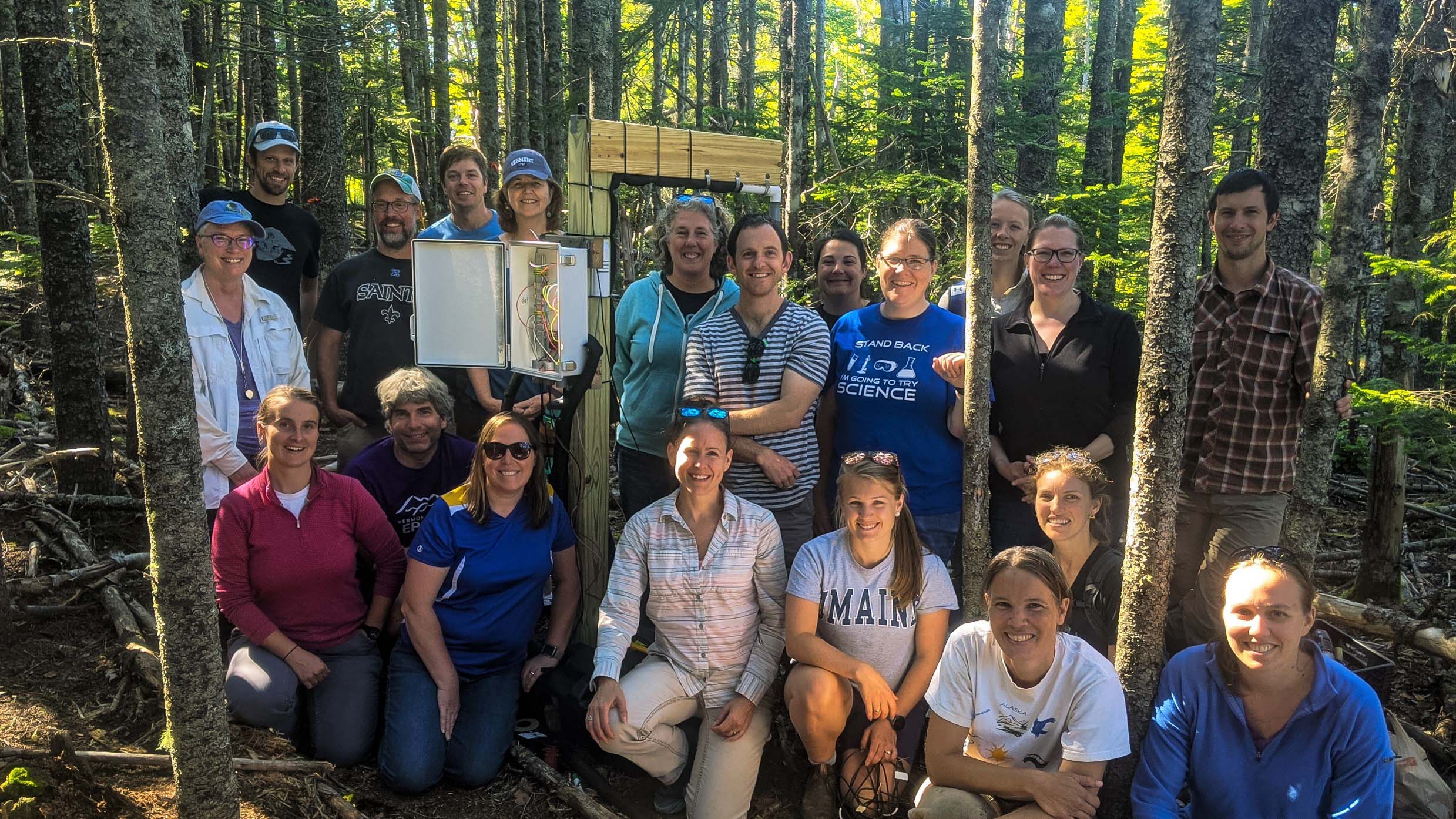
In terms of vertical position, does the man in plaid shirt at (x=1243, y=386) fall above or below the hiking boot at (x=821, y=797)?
above

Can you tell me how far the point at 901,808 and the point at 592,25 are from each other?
8.50 m

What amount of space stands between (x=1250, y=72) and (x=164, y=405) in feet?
40.1

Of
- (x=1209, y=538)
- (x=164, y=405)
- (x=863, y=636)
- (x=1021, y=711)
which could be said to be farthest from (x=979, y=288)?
(x=164, y=405)

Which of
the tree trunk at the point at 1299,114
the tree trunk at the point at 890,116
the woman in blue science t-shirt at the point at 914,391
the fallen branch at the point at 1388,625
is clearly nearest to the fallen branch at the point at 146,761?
the woman in blue science t-shirt at the point at 914,391

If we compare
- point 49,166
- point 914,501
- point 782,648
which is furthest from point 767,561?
point 49,166

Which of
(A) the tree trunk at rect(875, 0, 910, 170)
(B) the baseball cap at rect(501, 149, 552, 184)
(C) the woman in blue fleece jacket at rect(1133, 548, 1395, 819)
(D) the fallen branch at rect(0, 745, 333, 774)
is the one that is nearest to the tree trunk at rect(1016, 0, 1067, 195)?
(A) the tree trunk at rect(875, 0, 910, 170)

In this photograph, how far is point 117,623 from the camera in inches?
191

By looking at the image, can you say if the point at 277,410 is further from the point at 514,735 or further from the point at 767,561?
the point at 767,561

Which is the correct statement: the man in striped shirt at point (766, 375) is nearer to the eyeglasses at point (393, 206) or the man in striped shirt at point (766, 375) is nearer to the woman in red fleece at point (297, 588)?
the woman in red fleece at point (297, 588)

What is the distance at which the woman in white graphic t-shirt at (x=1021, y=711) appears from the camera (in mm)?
3113

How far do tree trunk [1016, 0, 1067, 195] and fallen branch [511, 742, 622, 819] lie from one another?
858 cm

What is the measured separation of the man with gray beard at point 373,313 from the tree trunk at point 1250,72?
9.35m

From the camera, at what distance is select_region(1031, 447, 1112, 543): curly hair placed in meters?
3.75

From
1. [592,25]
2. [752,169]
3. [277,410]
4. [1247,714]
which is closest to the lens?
[1247,714]
